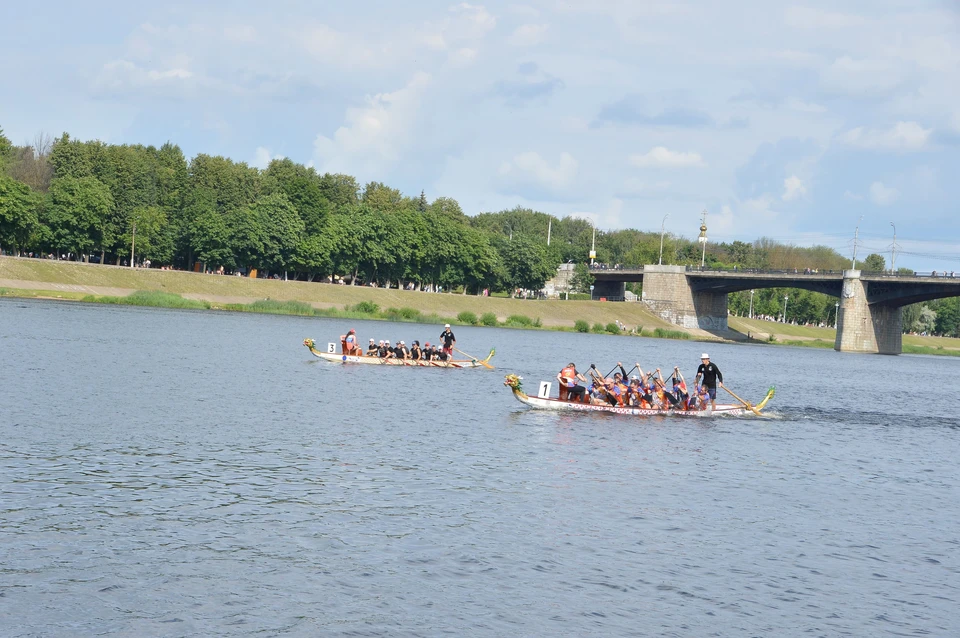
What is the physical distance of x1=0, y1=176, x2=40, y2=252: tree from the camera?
102500 mm

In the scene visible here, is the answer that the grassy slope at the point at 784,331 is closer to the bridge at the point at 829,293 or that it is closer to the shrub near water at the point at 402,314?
the bridge at the point at 829,293

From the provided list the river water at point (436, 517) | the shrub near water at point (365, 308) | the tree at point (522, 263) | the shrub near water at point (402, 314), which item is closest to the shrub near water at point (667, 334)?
the tree at point (522, 263)

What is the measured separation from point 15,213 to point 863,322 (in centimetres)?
10664

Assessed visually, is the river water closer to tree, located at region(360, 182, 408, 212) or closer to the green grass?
the green grass

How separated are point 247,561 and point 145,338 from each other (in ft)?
158

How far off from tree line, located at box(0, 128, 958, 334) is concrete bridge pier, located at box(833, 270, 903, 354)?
49589 millimetres

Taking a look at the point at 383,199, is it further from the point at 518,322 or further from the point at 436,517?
the point at 436,517

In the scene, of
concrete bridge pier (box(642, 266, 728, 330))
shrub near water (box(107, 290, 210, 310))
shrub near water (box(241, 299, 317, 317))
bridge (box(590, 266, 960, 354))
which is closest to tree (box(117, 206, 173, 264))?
shrub near water (box(107, 290, 210, 310))

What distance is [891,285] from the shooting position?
13575 centimetres

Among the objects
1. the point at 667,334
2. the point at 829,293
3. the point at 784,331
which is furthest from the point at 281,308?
the point at 784,331

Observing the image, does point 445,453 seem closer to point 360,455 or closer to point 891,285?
point 360,455

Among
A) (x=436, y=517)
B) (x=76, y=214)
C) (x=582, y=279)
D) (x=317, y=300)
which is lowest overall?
(x=436, y=517)

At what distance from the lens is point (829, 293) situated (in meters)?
144

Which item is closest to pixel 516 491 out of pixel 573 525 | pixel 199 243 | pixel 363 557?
pixel 573 525
